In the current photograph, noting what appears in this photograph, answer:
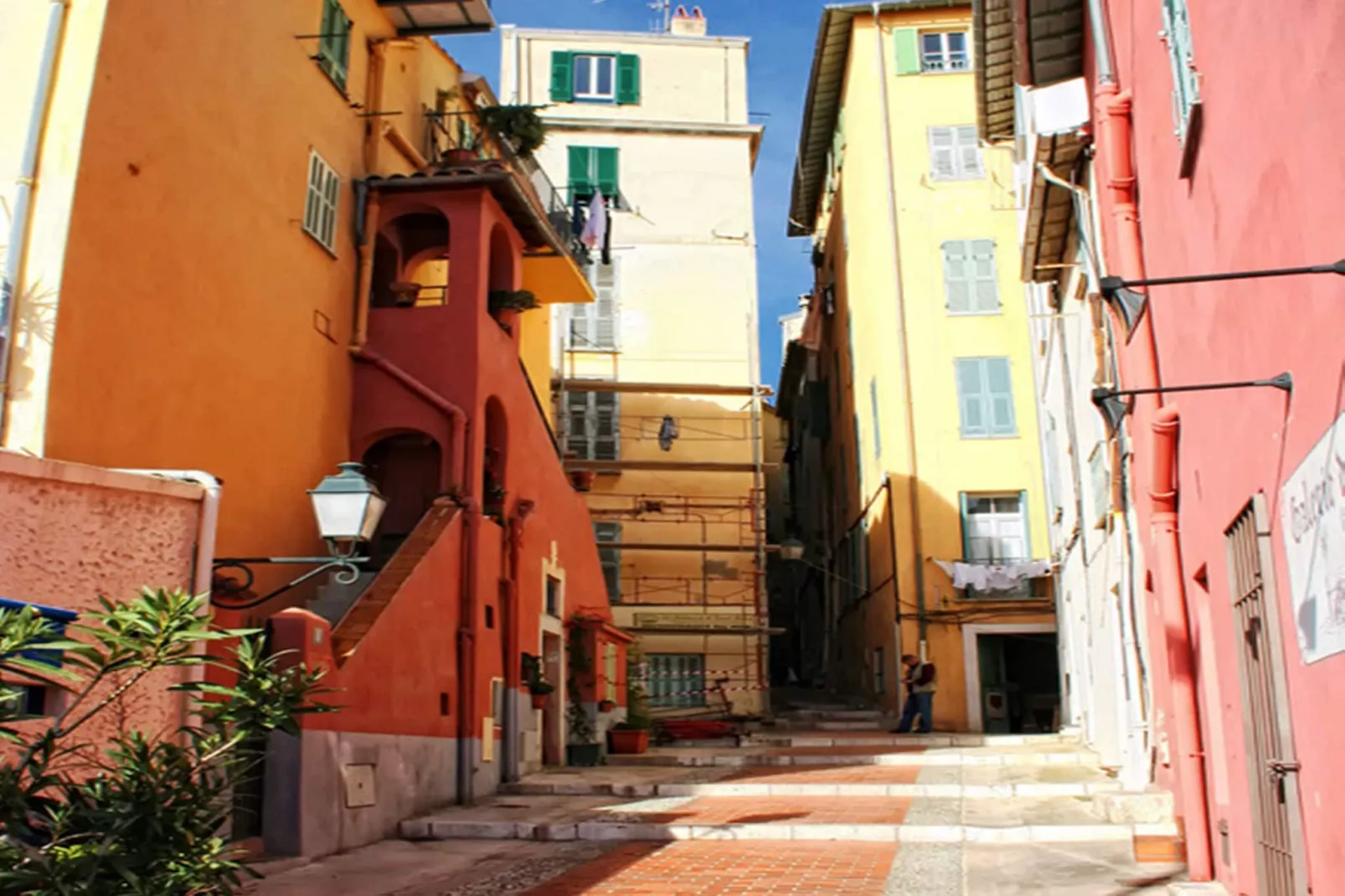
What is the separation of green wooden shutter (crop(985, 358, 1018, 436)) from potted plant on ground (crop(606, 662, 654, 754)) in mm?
8247

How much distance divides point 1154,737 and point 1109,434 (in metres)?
2.68

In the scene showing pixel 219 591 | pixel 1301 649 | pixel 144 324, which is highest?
pixel 144 324

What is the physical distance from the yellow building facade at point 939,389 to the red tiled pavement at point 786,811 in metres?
10.5

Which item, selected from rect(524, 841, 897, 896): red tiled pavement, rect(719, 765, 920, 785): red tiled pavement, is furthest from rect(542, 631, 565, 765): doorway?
rect(524, 841, 897, 896): red tiled pavement

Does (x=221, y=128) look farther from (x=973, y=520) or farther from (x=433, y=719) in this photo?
(x=973, y=520)

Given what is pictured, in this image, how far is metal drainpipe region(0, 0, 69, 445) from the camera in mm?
9617

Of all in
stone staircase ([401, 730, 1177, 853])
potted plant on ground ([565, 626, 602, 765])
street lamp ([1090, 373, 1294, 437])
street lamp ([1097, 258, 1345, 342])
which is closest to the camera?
street lamp ([1097, 258, 1345, 342])

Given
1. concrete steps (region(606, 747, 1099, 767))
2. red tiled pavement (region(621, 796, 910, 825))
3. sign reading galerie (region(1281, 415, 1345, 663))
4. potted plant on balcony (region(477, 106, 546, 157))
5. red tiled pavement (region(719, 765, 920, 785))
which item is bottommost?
red tiled pavement (region(621, 796, 910, 825))

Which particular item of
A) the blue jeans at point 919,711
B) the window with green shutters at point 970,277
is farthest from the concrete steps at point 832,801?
the window with green shutters at point 970,277

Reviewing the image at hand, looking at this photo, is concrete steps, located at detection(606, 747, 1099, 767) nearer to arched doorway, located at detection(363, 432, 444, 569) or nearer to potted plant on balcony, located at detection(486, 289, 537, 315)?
arched doorway, located at detection(363, 432, 444, 569)

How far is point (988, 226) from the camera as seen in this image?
2477cm

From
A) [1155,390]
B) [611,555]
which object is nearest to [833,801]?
[1155,390]

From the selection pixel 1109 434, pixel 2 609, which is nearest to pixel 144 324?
pixel 2 609

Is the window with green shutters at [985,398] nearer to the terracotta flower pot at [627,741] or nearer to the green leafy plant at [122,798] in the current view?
the terracotta flower pot at [627,741]
